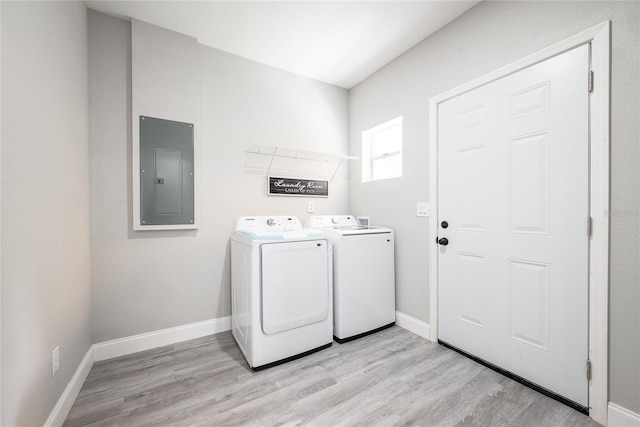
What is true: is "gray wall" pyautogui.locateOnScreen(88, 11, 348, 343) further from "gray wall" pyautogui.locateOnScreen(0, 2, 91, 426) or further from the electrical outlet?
the electrical outlet

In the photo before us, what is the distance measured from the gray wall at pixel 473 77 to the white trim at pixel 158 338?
5.79ft

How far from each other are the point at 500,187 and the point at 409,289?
1.18 m

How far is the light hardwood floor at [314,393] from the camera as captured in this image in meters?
1.35

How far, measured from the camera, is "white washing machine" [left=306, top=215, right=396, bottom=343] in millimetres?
2158

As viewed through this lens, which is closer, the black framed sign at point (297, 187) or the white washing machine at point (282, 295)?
the white washing machine at point (282, 295)

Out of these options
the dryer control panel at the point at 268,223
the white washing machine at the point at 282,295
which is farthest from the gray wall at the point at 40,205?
the dryer control panel at the point at 268,223

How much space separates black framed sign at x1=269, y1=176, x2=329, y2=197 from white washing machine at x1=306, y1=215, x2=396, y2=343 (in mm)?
700

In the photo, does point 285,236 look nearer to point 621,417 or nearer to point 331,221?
point 331,221

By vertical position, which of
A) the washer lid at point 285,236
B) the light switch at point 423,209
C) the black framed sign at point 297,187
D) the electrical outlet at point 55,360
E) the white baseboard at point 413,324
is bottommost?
the white baseboard at point 413,324

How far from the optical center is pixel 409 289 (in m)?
2.38

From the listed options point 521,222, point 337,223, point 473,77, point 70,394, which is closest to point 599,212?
point 521,222

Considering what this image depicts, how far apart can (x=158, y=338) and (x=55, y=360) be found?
2.80ft

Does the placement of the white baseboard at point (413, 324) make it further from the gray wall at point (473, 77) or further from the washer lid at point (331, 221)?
the washer lid at point (331, 221)

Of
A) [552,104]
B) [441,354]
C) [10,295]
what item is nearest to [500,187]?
[552,104]
